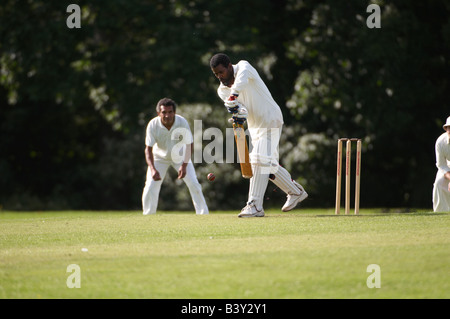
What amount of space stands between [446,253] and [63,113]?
2106 cm

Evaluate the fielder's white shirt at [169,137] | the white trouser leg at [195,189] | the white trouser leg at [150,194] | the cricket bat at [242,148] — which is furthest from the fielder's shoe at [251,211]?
the white trouser leg at [150,194]

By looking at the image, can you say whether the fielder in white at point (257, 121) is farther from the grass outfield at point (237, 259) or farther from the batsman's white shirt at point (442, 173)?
the batsman's white shirt at point (442, 173)

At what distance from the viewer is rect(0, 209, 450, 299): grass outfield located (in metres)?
5.38

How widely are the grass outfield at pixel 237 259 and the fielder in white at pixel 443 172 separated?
2752mm

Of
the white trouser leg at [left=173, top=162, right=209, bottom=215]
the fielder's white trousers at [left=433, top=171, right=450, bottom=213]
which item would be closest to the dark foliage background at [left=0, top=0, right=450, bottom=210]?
the fielder's white trousers at [left=433, top=171, right=450, bottom=213]

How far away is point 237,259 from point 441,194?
636 cm

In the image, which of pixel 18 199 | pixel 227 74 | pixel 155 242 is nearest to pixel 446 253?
pixel 155 242

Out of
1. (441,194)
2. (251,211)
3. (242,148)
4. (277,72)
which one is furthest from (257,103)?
(277,72)

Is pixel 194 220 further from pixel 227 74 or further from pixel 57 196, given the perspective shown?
pixel 57 196

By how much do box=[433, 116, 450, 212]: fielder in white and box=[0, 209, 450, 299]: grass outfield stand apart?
275cm

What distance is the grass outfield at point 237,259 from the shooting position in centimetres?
538

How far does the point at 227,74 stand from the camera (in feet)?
29.0

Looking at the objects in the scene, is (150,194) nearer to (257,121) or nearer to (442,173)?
(257,121)

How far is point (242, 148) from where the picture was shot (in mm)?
8883
